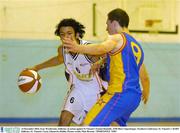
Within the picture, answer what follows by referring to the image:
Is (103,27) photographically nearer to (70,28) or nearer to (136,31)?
(136,31)

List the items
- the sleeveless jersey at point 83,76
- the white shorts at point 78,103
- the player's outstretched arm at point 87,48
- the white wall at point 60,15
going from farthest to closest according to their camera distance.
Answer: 1. the white wall at point 60,15
2. the sleeveless jersey at point 83,76
3. the white shorts at point 78,103
4. the player's outstretched arm at point 87,48

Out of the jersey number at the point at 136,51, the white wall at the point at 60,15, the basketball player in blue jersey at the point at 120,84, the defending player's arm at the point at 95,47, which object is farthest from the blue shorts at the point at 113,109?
the white wall at the point at 60,15

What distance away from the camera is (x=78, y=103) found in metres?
4.21

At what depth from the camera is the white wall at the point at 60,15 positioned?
7.05 meters

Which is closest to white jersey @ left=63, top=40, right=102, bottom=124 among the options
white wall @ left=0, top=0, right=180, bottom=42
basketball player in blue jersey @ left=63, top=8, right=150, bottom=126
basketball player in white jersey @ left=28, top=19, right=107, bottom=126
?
basketball player in white jersey @ left=28, top=19, right=107, bottom=126

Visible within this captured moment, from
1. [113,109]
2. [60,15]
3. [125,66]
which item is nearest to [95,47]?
[125,66]

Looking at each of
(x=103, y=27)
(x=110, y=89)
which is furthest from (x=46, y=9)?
(x=110, y=89)

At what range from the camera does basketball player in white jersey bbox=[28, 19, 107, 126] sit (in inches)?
165

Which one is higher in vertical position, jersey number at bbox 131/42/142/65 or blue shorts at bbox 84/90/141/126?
jersey number at bbox 131/42/142/65

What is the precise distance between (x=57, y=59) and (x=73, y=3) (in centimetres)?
294

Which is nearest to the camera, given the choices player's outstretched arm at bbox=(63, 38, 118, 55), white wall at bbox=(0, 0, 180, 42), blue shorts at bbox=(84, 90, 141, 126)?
player's outstretched arm at bbox=(63, 38, 118, 55)

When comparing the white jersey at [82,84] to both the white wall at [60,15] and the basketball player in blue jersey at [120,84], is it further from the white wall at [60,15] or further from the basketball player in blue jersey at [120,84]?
the white wall at [60,15]

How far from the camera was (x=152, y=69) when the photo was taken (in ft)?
24.8

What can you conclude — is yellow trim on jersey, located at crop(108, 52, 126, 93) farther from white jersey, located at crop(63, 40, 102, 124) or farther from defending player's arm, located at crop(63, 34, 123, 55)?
white jersey, located at crop(63, 40, 102, 124)
